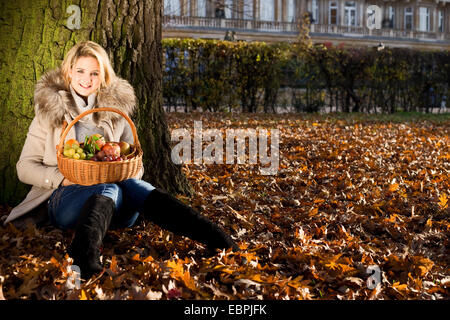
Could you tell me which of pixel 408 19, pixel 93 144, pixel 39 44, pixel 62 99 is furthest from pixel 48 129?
pixel 408 19

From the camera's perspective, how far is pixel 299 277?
252 centimetres

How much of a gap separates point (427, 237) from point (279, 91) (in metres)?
9.50

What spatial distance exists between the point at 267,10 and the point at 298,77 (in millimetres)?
21269

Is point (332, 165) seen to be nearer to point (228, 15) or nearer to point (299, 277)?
point (299, 277)

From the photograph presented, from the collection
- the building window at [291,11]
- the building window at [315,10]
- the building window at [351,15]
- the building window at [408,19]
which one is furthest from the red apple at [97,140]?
the building window at [408,19]

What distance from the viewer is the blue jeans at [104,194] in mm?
2791

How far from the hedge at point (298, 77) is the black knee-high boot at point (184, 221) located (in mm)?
8885

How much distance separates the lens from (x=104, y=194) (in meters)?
2.75

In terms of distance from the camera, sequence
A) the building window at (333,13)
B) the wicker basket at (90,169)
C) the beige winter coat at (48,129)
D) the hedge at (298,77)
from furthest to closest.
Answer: the building window at (333,13), the hedge at (298,77), the beige winter coat at (48,129), the wicker basket at (90,169)

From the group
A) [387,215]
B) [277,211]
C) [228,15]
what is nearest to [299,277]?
[277,211]

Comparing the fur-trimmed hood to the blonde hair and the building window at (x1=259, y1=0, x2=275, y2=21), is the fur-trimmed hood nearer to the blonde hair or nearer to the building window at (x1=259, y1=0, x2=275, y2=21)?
the blonde hair

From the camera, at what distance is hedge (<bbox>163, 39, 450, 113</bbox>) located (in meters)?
11.6

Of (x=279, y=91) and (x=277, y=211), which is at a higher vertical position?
(x=279, y=91)

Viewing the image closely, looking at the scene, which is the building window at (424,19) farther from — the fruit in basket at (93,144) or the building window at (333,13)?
the fruit in basket at (93,144)
